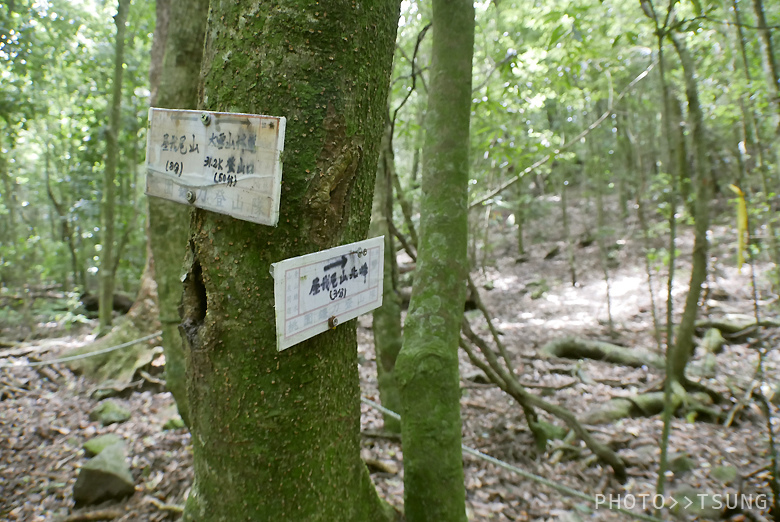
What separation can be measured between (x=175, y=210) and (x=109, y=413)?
2637mm

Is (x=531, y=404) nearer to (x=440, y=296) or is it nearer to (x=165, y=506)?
(x=440, y=296)

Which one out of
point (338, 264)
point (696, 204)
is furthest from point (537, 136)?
point (338, 264)

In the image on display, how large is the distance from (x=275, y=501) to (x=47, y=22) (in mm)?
8003

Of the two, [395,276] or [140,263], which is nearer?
[395,276]

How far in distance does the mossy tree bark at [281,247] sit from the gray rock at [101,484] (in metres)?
1.98

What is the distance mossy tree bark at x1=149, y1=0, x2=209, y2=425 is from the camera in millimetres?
2458

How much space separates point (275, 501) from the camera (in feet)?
3.80

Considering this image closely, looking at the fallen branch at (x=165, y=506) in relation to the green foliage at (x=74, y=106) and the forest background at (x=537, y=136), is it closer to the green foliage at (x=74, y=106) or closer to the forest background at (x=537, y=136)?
the forest background at (x=537, y=136)

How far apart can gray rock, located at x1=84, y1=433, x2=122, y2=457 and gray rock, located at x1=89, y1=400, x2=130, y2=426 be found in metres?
0.60

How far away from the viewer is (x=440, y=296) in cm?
199

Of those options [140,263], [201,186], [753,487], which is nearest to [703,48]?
[753,487]

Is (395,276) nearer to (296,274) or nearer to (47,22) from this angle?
(296,274)

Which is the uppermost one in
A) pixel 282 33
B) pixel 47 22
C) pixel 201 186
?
pixel 47 22

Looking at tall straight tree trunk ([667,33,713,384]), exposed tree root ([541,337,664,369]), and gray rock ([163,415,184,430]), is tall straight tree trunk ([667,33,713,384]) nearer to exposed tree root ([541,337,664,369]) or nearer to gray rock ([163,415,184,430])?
exposed tree root ([541,337,664,369])
